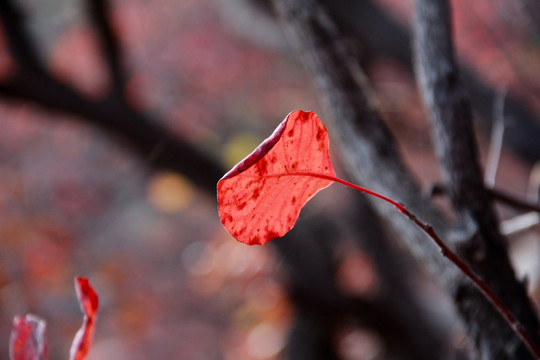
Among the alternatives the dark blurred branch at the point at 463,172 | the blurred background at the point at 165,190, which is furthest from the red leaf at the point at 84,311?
the blurred background at the point at 165,190

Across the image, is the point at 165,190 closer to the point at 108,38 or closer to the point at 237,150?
the point at 237,150

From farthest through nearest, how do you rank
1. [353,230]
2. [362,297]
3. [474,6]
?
[474,6], [353,230], [362,297]

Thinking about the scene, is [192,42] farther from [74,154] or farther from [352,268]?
[352,268]

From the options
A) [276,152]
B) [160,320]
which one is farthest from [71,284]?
[276,152]

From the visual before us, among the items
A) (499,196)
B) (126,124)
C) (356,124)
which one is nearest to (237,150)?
(126,124)

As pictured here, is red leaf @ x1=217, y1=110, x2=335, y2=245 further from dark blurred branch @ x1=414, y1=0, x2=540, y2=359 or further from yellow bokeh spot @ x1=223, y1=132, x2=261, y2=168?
yellow bokeh spot @ x1=223, y1=132, x2=261, y2=168

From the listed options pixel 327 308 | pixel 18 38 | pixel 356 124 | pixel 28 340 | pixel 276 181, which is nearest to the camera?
pixel 276 181

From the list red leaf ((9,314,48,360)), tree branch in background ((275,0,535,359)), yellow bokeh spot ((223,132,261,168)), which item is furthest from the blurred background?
red leaf ((9,314,48,360))
